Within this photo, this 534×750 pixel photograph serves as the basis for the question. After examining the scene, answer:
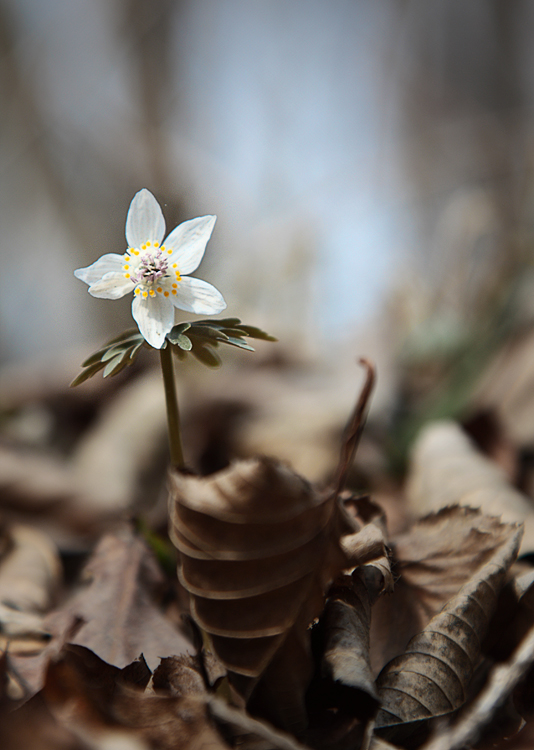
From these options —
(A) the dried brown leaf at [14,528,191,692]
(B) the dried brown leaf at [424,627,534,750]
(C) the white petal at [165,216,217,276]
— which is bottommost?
(A) the dried brown leaf at [14,528,191,692]

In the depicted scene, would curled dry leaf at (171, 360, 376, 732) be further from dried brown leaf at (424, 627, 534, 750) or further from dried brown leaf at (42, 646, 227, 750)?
dried brown leaf at (424, 627, 534, 750)

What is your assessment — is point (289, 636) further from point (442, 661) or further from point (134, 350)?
point (134, 350)

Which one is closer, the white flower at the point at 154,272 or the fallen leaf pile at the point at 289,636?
the fallen leaf pile at the point at 289,636

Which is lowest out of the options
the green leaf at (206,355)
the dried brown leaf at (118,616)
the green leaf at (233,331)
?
the dried brown leaf at (118,616)

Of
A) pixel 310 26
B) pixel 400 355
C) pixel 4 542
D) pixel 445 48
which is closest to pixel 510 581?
pixel 4 542

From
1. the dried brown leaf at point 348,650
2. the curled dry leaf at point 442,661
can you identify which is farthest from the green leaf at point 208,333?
the curled dry leaf at point 442,661

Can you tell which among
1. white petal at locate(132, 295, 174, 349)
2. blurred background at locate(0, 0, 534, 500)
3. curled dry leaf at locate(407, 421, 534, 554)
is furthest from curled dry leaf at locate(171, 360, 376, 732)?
blurred background at locate(0, 0, 534, 500)

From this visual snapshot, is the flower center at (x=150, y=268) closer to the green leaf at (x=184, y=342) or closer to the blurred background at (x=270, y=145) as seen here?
the green leaf at (x=184, y=342)

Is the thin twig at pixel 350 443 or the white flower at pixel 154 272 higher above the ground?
the white flower at pixel 154 272
